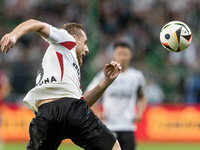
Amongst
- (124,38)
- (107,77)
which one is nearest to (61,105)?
(107,77)

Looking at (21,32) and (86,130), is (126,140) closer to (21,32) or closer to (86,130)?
(86,130)

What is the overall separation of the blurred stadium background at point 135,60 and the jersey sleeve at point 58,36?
760cm

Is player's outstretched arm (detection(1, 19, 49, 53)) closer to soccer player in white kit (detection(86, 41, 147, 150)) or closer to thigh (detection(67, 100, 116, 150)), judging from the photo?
thigh (detection(67, 100, 116, 150))

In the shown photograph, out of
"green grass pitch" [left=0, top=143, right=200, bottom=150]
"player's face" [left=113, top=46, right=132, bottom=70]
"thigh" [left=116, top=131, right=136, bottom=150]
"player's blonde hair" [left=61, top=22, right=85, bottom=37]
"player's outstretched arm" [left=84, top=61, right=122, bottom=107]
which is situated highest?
"player's blonde hair" [left=61, top=22, right=85, bottom=37]

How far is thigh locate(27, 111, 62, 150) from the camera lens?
4.63 m

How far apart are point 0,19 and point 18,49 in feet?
6.71

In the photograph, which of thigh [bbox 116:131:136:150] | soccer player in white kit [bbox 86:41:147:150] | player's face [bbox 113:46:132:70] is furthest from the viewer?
player's face [bbox 113:46:132:70]

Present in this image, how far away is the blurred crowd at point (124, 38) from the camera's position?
47.6ft

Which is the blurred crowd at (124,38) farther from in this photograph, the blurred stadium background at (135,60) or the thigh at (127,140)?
the thigh at (127,140)

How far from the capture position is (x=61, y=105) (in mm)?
4676

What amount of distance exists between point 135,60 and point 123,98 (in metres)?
7.79

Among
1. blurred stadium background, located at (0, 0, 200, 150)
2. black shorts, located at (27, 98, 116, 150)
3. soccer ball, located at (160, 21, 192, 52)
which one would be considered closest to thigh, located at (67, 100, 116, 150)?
black shorts, located at (27, 98, 116, 150)

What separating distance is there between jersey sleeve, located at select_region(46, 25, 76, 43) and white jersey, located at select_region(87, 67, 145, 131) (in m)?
3.12

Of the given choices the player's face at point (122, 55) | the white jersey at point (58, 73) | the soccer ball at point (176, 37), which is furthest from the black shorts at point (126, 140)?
the white jersey at point (58, 73)
